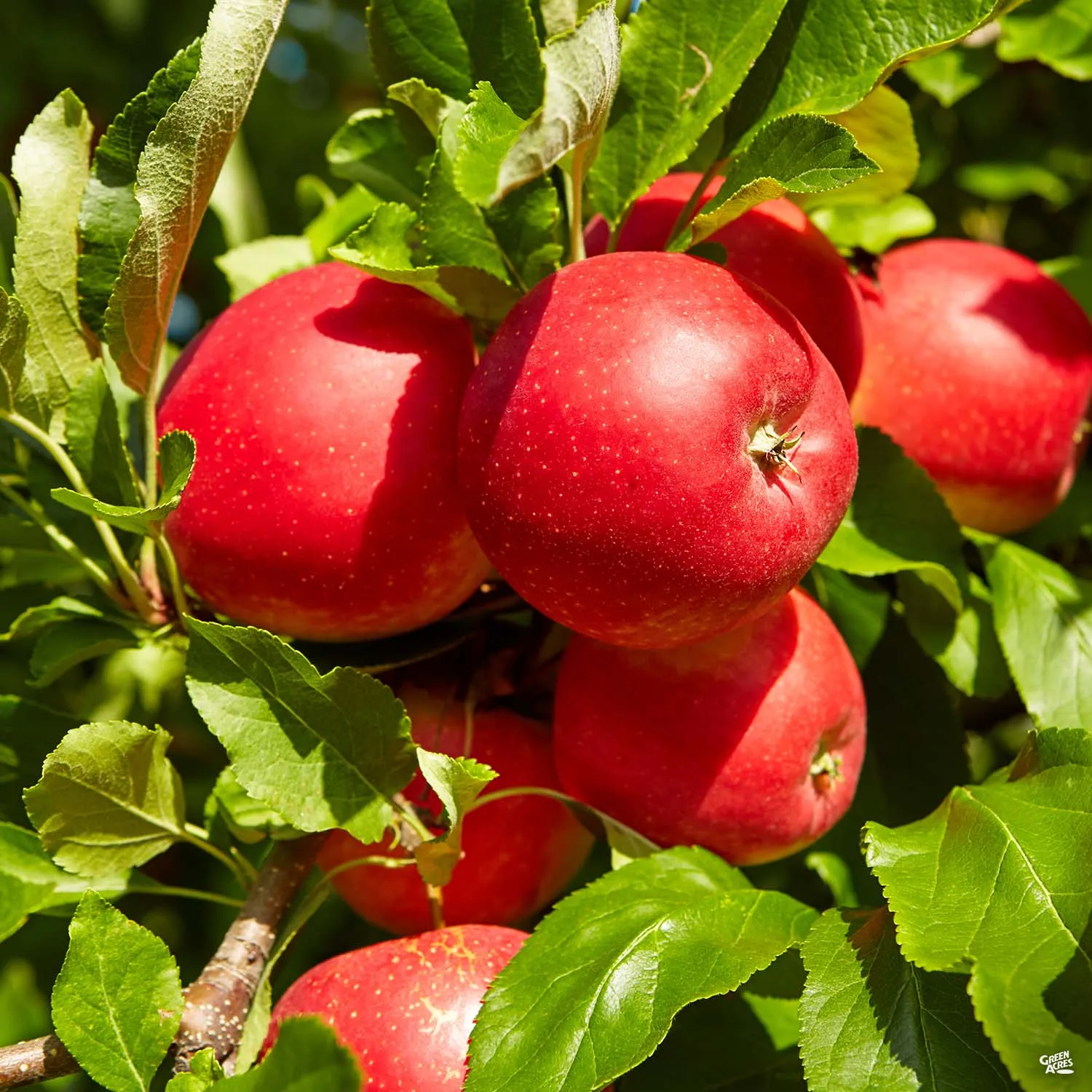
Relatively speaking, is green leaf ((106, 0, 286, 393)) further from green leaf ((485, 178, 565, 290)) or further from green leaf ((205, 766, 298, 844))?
green leaf ((205, 766, 298, 844))

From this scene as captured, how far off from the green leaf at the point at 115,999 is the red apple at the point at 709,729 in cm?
35

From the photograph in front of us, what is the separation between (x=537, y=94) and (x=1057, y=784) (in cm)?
63

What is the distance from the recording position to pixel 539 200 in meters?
0.89

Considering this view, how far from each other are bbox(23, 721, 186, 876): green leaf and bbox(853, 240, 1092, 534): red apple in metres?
0.73

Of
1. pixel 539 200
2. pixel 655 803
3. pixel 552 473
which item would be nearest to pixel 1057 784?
pixel 655 803

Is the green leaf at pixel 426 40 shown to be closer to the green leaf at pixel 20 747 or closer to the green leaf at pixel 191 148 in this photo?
the green leaf at pixel 191 148

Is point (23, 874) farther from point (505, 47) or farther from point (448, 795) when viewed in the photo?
point (505, 47)

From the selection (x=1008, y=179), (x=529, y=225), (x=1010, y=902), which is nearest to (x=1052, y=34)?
(x=1008, y=179)

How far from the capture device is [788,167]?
788 mm

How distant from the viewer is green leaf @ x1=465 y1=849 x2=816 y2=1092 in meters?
0.77

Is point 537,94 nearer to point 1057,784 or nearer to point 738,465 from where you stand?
point 738,465

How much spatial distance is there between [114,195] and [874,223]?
74 cm

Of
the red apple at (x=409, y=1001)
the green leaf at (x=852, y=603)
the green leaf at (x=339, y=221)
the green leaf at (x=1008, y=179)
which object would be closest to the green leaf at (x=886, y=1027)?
the red apple at (x=409, y=1001)

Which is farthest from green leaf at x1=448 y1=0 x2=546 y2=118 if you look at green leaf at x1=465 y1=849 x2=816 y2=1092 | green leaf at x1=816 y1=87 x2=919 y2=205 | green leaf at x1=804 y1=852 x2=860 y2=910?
green leaf at x1=804 y1=852 x2=860 y2=910
